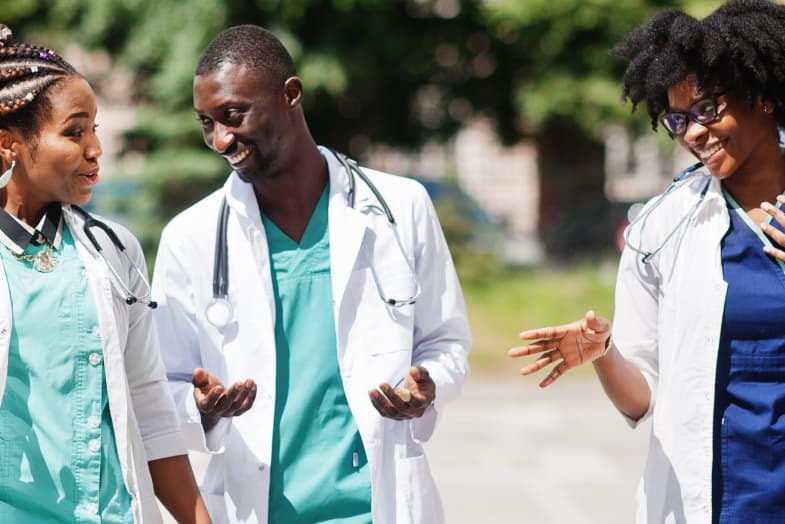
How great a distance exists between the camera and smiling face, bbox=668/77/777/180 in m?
3.42

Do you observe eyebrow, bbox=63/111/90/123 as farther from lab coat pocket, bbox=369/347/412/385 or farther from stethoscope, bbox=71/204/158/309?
lab coat pocket, bbox=369/347/412/385

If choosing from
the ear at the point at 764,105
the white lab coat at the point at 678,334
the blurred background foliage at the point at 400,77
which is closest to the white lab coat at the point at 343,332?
the white lab coat at the point at 678,334

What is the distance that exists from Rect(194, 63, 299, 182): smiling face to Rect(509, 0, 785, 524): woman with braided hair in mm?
877

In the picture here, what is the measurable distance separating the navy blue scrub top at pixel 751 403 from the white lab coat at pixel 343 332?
2.43 ft

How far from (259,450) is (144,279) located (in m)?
0.56

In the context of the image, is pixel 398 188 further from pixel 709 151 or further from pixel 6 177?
pixel 6 177

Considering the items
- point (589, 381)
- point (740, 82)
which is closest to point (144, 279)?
point (740, 82)

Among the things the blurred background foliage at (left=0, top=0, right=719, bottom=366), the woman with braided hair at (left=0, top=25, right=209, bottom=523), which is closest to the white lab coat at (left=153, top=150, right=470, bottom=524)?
the woman with braided hair at (left=0, top=25, right=209, bottom=523)

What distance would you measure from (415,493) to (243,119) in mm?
1125

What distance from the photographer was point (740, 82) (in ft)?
11.3

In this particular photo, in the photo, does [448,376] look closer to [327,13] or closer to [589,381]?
[589,381]

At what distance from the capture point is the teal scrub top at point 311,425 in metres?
3.40

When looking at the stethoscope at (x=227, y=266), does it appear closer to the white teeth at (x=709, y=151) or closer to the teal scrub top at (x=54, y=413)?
the teal scrub top at (x=54, y=413)

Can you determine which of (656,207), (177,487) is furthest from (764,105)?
(177,487)
